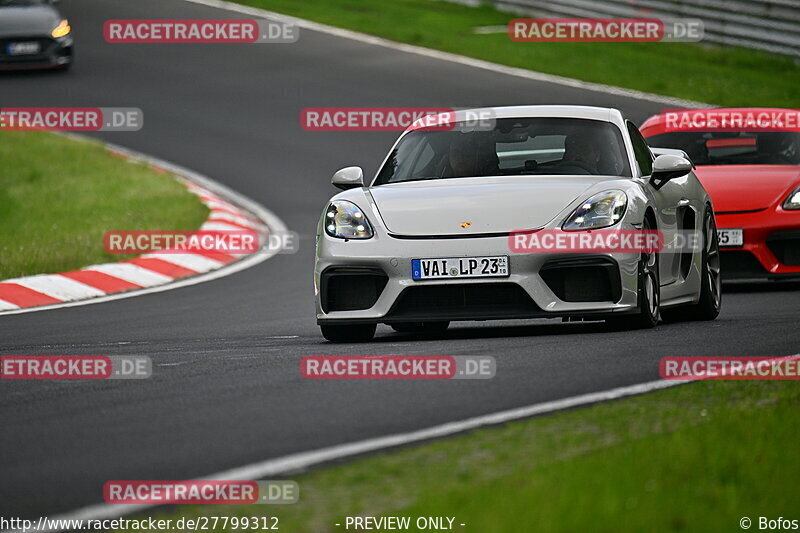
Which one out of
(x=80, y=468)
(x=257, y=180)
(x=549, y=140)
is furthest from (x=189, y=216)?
(x=80, y=468)

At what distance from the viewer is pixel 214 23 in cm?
2836

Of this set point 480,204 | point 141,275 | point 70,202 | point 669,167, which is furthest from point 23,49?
point 480,204

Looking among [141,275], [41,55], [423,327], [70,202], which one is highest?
[41,55]

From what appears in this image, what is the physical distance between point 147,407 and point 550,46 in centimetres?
2175

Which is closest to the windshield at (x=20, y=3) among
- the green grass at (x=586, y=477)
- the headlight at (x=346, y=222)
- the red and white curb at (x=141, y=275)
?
the red and white curb at (x=141, y=275)

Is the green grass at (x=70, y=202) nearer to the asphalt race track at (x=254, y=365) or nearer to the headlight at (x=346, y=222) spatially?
the asphalt race track at (x=254, y=365)

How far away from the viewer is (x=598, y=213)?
8555mm

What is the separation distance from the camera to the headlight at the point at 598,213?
27.9 ft

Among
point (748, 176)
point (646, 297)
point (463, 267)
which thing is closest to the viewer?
point (463, 267)

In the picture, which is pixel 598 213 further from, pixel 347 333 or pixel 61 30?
pixel 61 30

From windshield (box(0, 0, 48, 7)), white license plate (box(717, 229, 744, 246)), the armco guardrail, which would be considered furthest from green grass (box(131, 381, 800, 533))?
the armco guardrail

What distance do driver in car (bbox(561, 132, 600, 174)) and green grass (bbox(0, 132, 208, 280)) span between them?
249 inches

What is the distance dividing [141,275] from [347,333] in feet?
18.7

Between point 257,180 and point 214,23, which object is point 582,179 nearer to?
point 257,180
